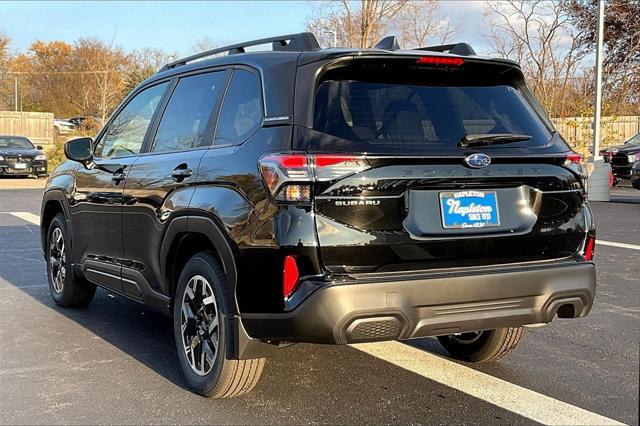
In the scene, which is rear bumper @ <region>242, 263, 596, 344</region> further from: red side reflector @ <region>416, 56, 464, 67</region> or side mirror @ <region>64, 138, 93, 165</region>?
side mirror @ <region>64, 138, 93, 165</region>

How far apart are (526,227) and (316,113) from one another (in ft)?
4.02

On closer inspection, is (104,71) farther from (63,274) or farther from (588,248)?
(588,248)

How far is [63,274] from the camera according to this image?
20.1 feet

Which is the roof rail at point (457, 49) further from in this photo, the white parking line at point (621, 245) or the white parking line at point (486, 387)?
the white parking line at point (621, 245)

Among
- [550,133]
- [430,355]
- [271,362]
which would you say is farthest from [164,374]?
[550,133]

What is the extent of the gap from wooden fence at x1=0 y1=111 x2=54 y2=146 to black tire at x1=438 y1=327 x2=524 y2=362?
36144mm

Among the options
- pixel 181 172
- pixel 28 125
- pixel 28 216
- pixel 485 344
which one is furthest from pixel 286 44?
pixel 28 125

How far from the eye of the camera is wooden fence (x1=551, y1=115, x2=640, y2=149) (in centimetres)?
2269

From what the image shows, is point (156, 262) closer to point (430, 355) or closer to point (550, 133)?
point (430, 355)

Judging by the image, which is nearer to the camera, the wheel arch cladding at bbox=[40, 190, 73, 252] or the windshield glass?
the wheel arch cladding at bbox=[40, 190, 73, 252]

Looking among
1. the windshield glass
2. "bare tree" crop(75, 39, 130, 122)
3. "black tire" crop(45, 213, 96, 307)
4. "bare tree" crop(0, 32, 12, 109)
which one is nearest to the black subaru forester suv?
"black tire" crop(45, 213, 96, 307)

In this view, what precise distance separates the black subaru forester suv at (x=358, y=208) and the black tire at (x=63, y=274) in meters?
1.79

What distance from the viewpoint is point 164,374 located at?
4.40m

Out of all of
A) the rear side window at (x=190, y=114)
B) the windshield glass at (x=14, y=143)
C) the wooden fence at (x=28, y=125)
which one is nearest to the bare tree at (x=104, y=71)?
the wooden fence at (x=28, y=125)
